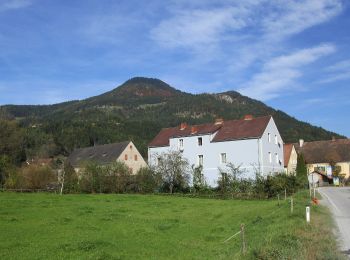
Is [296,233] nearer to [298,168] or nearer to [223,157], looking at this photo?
[223,157]

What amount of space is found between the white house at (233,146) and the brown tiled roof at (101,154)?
18854 millimetres

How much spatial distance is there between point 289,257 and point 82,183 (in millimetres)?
50401

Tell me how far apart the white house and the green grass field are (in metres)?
29.2

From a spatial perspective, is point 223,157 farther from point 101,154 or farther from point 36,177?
point 101,154

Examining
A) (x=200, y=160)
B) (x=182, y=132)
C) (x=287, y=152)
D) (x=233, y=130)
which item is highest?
(x=182, y=132)

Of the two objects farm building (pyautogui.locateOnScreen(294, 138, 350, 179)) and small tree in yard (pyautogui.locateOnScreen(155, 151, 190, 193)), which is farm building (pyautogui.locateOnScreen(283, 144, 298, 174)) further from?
small tree in yard (pyautogui.locateOnScreen(155, 151, 190, 193))

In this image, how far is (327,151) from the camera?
84.9 meters

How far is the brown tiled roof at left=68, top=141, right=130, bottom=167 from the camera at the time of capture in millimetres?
86250

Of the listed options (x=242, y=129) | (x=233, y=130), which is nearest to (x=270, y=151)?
(x=242, y=129)

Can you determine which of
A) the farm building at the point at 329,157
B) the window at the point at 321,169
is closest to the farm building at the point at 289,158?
the farm building at the point at 329,157

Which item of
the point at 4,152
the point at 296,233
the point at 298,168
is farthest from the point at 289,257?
the point at 4,152

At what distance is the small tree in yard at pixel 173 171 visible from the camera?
205 ft

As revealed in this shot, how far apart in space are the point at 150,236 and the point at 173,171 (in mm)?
41893

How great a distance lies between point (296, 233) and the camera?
16.0 m
